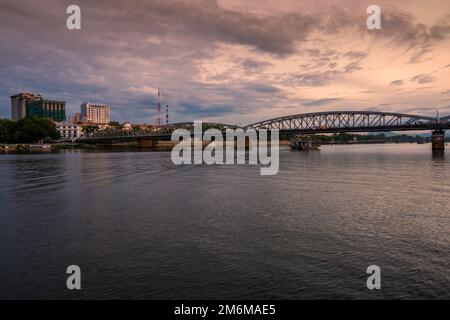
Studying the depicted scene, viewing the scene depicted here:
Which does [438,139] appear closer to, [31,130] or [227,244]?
[227,244]

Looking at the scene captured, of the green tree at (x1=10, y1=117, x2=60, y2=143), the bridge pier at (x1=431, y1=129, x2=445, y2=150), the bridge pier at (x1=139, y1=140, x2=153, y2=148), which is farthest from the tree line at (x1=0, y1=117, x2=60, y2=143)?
the bridge pier at (x1=431, y1=129, x2=445, y2=150)

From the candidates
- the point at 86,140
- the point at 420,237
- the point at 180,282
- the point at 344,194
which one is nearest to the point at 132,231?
the point at 180,282

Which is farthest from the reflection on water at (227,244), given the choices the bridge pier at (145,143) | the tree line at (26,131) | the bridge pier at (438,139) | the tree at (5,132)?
the bridge pier at (145,143)

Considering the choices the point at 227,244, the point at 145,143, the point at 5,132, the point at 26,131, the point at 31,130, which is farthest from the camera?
the point at 145,143

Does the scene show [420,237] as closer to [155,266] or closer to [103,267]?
[155,266]

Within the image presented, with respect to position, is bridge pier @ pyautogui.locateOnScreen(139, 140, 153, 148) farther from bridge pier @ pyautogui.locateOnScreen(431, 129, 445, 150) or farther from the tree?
bridge pier @ pyautogui.locateOnScreen(431, 129, 445, 150)

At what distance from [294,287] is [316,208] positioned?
1230 cm

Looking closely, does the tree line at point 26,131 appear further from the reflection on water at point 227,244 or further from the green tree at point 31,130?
the reflection on water at point 227,244

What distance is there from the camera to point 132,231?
1770 centimetres

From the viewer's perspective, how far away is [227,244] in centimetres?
1538

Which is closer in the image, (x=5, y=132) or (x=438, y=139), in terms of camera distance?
(x=438, y=139)

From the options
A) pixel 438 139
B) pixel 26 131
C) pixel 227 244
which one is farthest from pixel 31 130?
pixel 227 244

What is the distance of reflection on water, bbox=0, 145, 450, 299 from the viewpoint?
1128 centimetres

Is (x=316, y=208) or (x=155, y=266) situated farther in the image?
(x=316, y=208)
